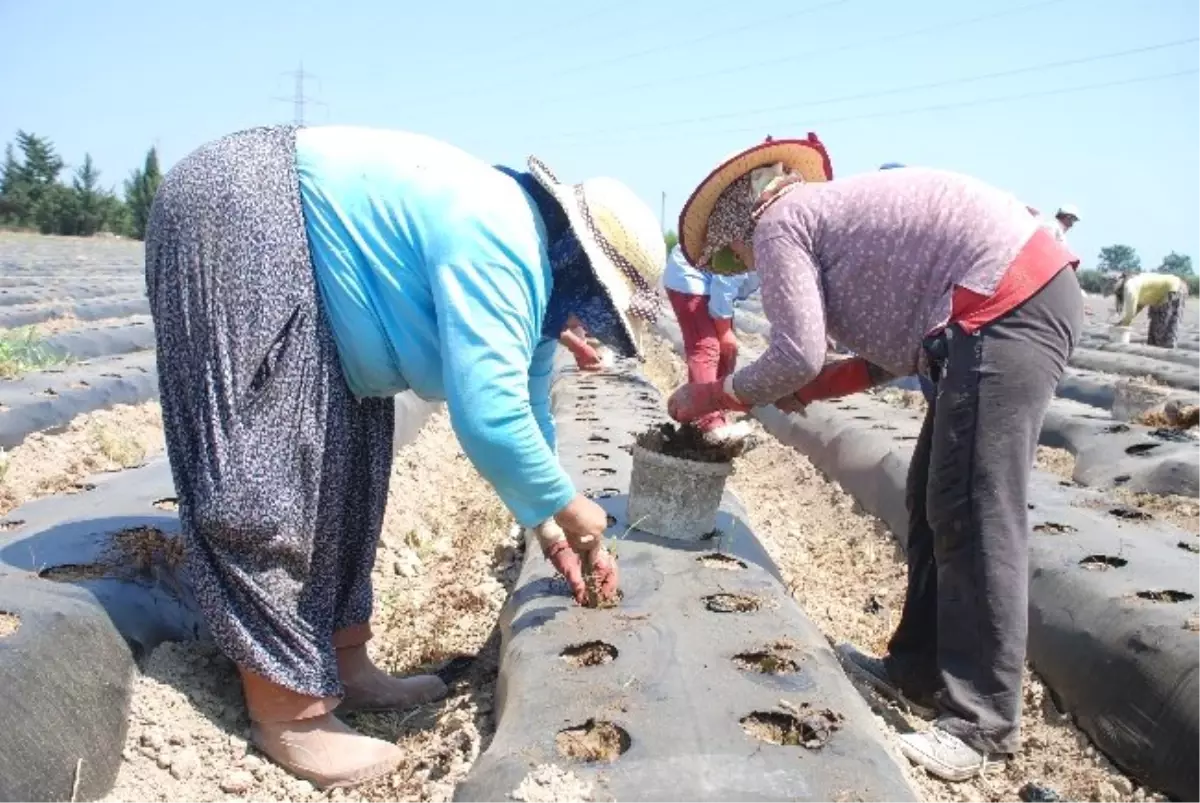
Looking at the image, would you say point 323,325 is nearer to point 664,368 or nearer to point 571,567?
point 571,567

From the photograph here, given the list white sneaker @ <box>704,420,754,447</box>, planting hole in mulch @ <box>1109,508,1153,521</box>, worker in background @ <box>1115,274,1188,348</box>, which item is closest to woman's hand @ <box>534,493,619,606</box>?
white sneaker @ <box>704,420,754,447</box>

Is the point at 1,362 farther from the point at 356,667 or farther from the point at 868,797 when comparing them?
the point at 868,797

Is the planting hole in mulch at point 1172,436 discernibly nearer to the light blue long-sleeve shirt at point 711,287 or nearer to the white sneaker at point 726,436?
the light blue long-sleeve shirt at point 711,287

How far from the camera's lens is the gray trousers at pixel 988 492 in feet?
7.09

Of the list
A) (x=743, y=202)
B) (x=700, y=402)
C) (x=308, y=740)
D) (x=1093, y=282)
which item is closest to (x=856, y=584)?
(x=700, y=402)

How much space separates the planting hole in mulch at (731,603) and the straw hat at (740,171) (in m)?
0.86

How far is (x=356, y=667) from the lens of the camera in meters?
2.45

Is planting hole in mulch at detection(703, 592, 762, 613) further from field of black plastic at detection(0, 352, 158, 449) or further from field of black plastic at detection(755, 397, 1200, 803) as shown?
field of black plastic at detection(0, 352, 158, 449)

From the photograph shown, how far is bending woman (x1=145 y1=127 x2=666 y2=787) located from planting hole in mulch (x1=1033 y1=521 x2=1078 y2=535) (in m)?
1.91

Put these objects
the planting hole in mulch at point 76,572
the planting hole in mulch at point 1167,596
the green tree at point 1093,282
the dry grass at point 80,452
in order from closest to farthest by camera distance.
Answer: the planting hole in mulch at point 76,572 < the planting hole in mulch at point 1167,596 < the dry grass at point 80,452 < the green tree at point 1093,282

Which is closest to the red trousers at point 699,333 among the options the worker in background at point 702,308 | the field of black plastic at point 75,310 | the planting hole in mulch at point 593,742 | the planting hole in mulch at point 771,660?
the worker in background at point 702,308

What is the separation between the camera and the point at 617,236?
2014 mm

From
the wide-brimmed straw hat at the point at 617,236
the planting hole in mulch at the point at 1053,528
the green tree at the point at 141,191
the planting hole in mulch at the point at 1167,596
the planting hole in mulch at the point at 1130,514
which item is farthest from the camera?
the green tree at the point at 141,191

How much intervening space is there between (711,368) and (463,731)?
322cm
